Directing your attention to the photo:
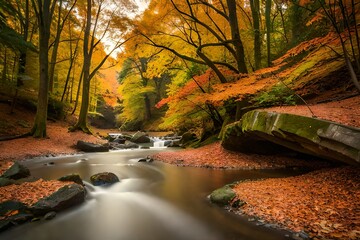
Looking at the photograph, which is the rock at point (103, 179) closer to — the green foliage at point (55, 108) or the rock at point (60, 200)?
the rock at point (60, 200)

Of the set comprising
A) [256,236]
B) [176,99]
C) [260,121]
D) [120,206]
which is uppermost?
[176,99]

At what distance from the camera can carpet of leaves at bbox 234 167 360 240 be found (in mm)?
3418

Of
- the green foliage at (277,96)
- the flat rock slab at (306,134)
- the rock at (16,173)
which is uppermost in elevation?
the green foliage at (277,96)

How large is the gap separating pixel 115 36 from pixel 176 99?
25.2 feet

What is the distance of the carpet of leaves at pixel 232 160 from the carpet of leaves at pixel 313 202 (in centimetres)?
210

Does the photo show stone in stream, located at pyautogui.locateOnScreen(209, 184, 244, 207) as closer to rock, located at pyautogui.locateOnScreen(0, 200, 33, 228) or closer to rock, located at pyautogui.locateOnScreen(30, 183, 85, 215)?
rock, located at pyautogui.locateOnScreen(30, 183, 85, 215)

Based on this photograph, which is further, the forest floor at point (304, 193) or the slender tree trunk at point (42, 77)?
the slender tree trunk at point (42, 77)

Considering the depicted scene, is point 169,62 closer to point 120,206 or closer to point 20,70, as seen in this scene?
point 120,206

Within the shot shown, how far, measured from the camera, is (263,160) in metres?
8.46

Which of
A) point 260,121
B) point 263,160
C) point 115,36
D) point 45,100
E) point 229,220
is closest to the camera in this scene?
point 229,220

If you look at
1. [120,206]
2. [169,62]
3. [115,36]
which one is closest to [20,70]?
[115,36]

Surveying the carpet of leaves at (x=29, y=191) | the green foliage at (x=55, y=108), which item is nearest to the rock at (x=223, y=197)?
the carpet of leaves at (x=29, y=191)

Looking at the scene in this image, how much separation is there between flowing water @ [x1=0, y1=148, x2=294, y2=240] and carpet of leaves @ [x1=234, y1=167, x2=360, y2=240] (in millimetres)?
393

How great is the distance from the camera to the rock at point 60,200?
177 inches
